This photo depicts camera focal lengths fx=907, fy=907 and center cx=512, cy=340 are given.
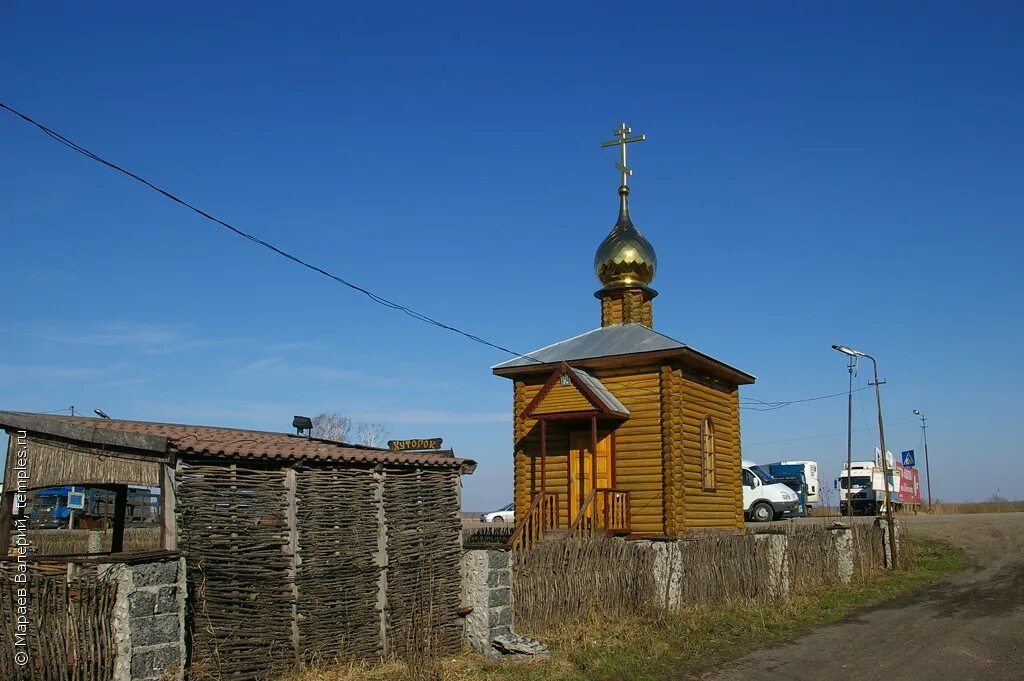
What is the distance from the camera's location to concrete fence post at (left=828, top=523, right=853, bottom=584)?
867 inches

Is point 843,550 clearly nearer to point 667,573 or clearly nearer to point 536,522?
point 536,522

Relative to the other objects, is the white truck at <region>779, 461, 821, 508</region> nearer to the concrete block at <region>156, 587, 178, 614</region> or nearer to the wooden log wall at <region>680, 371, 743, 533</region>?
the wooden log wall at <region>680, 371, 743, 533</region>

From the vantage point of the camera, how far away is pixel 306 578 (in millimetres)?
10078

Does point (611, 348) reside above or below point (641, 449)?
above

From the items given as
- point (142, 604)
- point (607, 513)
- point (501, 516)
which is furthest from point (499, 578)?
point (501, 516)

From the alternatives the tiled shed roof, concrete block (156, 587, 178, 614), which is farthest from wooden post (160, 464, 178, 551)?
concrete block (156, 587, 178, 614)

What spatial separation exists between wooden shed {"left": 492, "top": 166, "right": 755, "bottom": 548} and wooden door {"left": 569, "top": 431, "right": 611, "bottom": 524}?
2 centimetres

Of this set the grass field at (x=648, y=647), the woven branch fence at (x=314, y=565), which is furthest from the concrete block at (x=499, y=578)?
the grass field at (x=648, y=647)

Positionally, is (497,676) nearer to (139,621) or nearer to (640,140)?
(139,621)

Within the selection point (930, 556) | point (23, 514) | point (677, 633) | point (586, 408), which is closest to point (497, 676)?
point (677, 633)

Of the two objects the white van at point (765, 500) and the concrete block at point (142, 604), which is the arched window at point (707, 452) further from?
the concrete block at point (142, 604)

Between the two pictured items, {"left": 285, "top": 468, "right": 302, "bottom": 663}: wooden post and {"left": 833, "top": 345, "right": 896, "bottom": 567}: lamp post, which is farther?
{"left": 833, "top": 345, "right": 896, "bottom": 567}: lamp post

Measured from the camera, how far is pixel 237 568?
951cm

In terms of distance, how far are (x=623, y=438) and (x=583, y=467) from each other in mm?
1135
